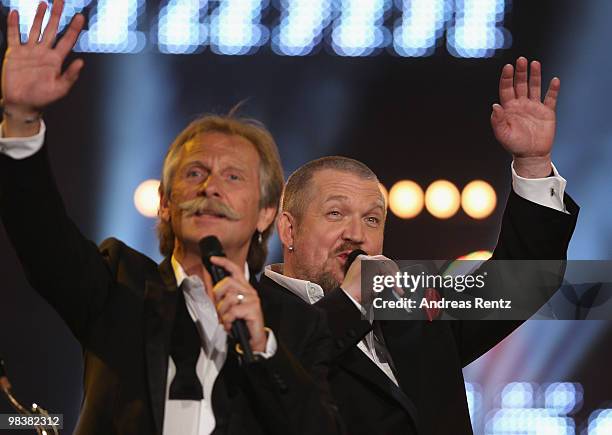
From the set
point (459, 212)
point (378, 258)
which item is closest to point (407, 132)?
point (459, 212)

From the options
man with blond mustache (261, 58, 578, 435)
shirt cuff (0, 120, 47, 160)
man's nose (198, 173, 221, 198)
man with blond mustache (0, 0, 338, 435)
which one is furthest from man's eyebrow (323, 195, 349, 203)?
shirt cuff (0, 120, 47, 160)

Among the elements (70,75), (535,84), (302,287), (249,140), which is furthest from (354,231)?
(70,75)

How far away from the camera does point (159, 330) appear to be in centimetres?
207

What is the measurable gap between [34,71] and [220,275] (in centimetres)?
45

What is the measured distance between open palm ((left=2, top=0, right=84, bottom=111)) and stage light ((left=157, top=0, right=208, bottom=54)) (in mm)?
2892

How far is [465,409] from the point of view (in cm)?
271

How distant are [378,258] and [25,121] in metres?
0.98

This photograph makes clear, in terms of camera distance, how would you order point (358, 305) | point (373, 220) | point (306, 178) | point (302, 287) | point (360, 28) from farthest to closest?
1. point (360, 28)
2. point (306, 178)
3. point (373, 220)
4. point (302, 287)
5. point (358, 305)

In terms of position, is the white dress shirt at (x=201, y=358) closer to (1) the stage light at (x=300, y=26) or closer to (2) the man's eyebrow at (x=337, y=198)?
(2) the man's eyebrow at (x=337, y=198)

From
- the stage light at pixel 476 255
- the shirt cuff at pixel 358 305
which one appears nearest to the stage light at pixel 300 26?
the stage light at pixel 476 255

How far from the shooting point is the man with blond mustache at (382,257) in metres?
2.51

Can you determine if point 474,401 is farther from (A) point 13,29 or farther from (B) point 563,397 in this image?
(A) point 13,29

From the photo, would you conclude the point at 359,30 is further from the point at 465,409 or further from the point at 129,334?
the point at 129,334

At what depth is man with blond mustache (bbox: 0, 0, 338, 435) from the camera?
1949 mm
